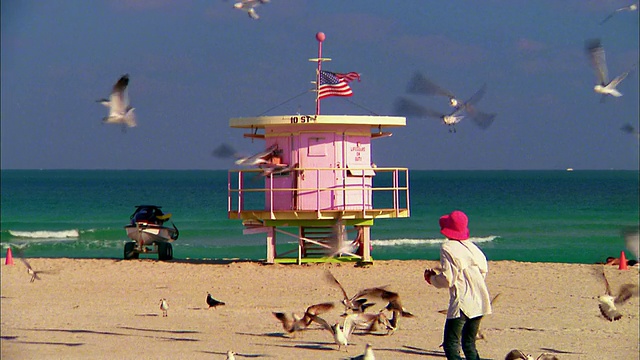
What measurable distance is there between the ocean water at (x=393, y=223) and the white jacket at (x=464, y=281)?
45.4ft

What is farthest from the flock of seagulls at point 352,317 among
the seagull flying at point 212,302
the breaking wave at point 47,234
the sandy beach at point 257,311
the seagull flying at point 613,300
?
the breaking wave at point 47,234

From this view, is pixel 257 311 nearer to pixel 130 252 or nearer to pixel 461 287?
pixel 461 287

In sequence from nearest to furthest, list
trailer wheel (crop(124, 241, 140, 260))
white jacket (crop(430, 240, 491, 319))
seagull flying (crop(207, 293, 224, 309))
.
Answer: white jacket (crop(430, 240, 491, 319)), seagull flying (crop(207, 293, 224, 309)), trailer wheel (crop(124, 241, 140, 260))

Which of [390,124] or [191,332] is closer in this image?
[191,332]

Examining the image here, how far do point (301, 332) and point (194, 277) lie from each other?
Answer: 8872 millimetres

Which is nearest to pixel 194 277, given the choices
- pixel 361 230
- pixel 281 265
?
pixel 281 265

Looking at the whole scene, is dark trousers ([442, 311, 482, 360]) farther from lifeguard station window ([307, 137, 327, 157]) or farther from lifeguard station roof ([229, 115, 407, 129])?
lifeguard station window ([307, 137, 327, 157])

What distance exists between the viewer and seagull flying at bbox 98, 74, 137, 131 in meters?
13.9

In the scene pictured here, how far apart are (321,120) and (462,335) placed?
12.9 metres

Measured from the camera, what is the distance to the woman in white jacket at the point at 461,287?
1006 cm

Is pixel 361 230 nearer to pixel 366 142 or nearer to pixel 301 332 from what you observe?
pixel 366 142

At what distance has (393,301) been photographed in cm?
1273

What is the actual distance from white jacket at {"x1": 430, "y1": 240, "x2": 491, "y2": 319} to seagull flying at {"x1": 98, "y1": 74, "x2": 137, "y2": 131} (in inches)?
200

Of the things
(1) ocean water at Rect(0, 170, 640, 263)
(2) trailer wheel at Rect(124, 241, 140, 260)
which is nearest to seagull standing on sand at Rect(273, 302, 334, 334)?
(1) ocean water at Rect(0, 170, 640, 263)
